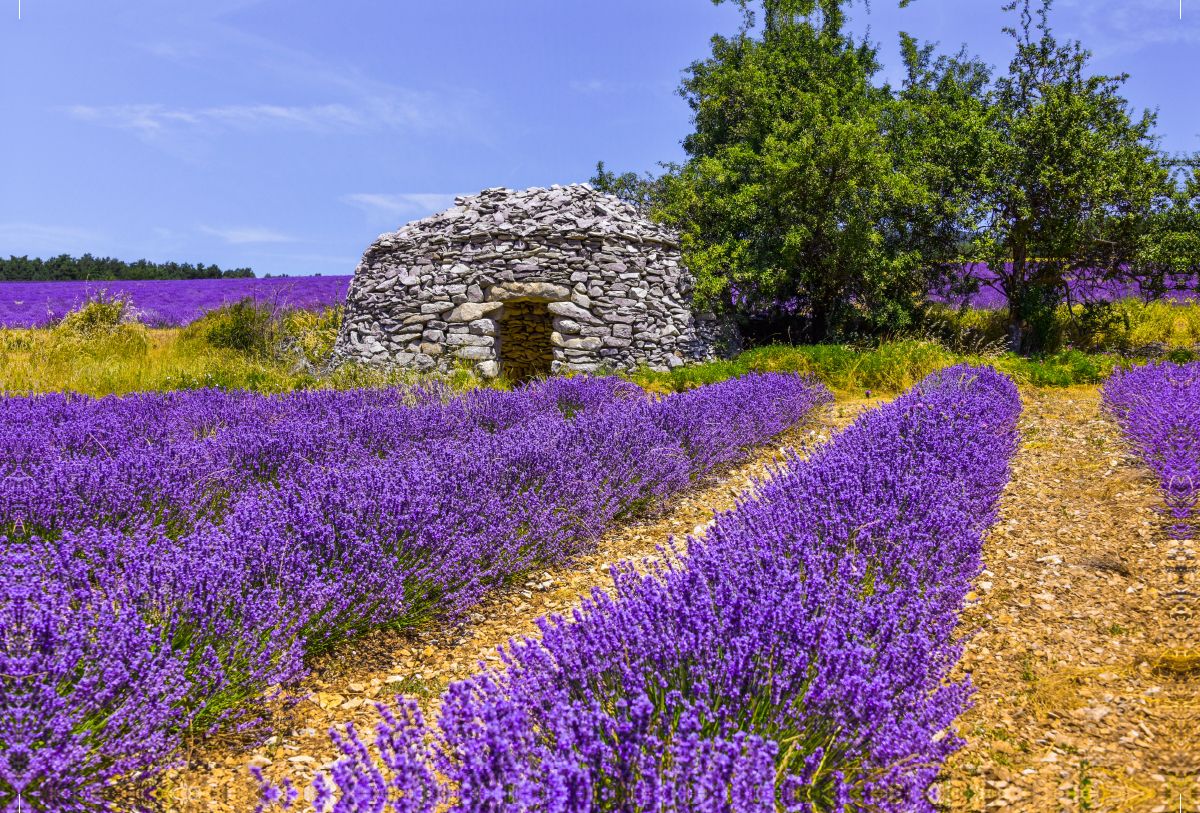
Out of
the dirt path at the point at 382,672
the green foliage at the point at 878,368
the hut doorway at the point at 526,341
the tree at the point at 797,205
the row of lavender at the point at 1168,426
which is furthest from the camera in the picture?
the hut doorway at the point at 526,341

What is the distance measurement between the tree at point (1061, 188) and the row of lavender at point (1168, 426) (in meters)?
4.34

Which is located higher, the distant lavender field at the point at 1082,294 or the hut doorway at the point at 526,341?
the distant lavender field at the point at 1082,294

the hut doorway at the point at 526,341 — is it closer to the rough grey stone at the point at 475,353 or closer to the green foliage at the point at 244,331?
the rough grey stone at the point at 475,353

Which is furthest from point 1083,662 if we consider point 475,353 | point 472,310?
point 472,310

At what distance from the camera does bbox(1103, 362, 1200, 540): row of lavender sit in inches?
124

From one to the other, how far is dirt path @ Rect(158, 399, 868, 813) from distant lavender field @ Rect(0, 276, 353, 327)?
11.3 m

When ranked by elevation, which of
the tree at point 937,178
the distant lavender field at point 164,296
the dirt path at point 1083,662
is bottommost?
the dirt path at point 1083,662

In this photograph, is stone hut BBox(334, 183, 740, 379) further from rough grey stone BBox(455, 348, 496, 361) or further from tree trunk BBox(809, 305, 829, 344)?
tree trunk BBox(809, 305, 829, 344)

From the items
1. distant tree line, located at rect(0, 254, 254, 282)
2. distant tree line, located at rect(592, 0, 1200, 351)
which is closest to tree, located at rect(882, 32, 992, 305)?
distant tree line, located at rect(592, 0, 1200, 351)

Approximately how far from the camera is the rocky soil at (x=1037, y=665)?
5.46 ft

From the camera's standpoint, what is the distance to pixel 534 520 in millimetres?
3031

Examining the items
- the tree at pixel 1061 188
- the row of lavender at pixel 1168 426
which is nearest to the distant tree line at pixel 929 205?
the tree at pixel 1061 188

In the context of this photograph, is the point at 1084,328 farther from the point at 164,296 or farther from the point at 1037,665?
the point at 164,296

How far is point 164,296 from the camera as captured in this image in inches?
664
